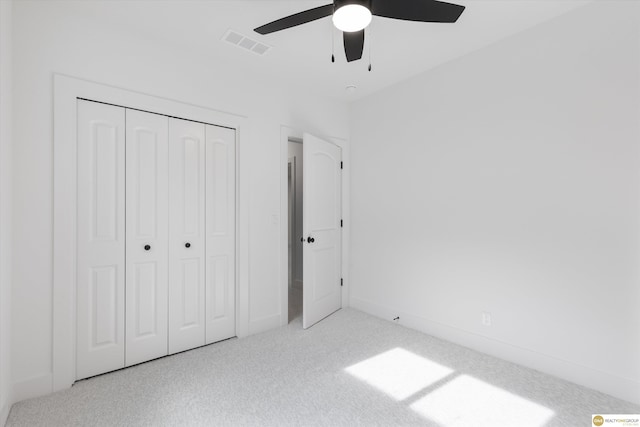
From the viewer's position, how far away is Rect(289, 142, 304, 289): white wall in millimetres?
4836

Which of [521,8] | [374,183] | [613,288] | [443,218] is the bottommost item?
[613,288]

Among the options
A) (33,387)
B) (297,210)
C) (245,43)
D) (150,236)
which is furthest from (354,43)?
(297,210)

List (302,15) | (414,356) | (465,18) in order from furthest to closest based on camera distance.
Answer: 1. (414,356)
2. (465,18)
3. (302,15)

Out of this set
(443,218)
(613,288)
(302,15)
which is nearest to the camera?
(302,15)

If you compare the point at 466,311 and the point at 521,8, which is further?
the point at 466,311

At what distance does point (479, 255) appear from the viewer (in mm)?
2691

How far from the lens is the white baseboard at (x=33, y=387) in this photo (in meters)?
1.91

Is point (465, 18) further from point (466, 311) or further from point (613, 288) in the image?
point (466, 311)

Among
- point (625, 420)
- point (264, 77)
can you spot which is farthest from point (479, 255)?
point (264, 77)

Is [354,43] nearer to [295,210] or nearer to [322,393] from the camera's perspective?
[322,393]

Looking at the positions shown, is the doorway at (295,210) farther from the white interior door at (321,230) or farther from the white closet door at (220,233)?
the white closet door at (220,233)

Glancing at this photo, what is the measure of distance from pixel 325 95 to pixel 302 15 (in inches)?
79.2

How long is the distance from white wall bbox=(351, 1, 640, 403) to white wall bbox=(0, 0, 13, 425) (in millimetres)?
3152

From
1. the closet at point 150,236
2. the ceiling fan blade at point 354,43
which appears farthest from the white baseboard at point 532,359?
the ceiling fan blade at point 354,43
